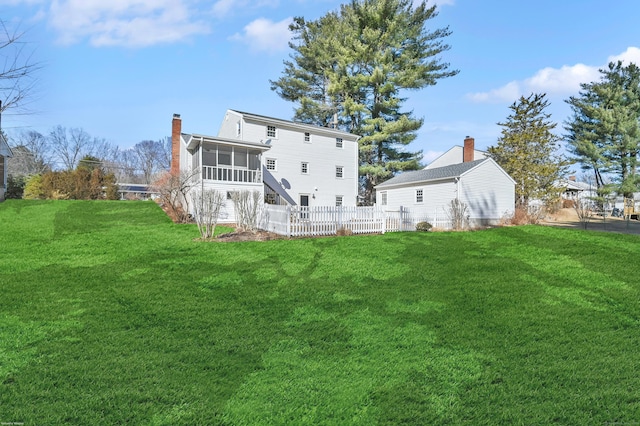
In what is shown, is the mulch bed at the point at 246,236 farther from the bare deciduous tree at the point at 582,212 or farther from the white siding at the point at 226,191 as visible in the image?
the bare deciduous tree at the point at 582,212

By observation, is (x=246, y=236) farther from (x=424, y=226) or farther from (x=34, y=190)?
(x=34, y=190)

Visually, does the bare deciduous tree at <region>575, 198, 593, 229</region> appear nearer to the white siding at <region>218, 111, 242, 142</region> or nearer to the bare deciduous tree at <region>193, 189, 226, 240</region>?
the bare deciduous tree at <region>193, 189, 226, 240</region>

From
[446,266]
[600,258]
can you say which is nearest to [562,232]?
[600,258]

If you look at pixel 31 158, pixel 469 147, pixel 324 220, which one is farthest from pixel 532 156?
pixel 31 158

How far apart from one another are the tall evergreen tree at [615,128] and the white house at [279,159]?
23006 millimetres

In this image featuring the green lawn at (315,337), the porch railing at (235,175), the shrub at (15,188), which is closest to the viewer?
the green lawn at (315,337)

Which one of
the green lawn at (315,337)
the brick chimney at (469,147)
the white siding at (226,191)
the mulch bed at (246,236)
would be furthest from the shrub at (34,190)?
the brick chimney at (469,147)

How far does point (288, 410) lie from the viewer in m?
3.04

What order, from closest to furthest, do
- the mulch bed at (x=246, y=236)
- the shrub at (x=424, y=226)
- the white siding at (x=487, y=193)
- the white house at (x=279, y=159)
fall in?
the mulch bed at (x=246, y=236) < the shrub at (x=424, y=226) < the white house at (x=279, y=159) < the white siding at (x=487, y=193)

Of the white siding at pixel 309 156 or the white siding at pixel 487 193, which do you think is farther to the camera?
the white siding at pixel 309 156

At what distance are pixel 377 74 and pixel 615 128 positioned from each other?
22.0 m

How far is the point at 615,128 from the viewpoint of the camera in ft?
97.5

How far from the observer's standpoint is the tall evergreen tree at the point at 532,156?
25641 mm

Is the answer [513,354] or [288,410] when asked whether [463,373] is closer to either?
[513,354]
